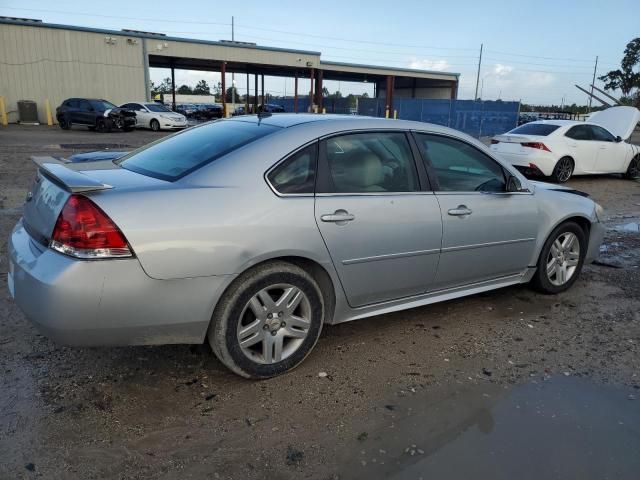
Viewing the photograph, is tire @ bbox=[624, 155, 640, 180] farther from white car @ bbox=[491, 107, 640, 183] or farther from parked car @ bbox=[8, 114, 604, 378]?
parked car @ bbox=[8, 114, 604, 378]

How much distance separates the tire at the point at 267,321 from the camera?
293 cm

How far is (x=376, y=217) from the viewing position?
3.34 m

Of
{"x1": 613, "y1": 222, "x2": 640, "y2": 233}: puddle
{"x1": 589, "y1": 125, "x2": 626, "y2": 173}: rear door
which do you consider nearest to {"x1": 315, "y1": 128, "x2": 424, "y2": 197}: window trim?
→ {"x1": 613, "y1": 222, "x2": 640, "y2": 233}: puddle

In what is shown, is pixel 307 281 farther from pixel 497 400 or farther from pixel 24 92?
pixel 24 92

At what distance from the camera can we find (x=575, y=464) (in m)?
2.51

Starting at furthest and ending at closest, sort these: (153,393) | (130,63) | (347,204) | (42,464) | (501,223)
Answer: (130,63) → (501,223) → (347,204) → (153,393) → (42,464)

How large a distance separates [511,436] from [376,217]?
1.48 metres

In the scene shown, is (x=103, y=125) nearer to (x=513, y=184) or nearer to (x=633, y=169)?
(x=633, y=169)

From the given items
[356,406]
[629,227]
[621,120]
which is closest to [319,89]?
[621,120]

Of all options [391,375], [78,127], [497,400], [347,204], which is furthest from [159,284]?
[78,127]

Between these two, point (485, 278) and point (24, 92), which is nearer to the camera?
point (485, 278)

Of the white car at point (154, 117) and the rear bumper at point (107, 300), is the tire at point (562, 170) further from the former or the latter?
the white car at point (154, 117)

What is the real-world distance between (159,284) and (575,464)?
2.25 m

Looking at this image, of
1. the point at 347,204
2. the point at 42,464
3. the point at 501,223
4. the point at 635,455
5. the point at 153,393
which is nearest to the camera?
the point at 42,464
